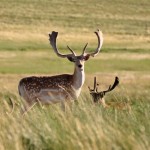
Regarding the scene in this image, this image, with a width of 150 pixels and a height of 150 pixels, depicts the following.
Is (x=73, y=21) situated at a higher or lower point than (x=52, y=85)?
higher

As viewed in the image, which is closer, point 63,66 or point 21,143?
point 21,143

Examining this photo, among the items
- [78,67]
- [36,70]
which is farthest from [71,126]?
[36,70]

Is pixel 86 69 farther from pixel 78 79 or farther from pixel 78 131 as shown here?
pixel 78 131

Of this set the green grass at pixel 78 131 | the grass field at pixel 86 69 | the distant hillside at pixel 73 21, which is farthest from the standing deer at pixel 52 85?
the distant hillside at pixel 73 21

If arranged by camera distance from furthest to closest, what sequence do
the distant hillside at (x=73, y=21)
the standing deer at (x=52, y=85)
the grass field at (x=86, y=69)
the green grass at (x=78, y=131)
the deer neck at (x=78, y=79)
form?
the distant hillside at (x=73, y=21) → the deer neck at (x=78, y=79) → the standing deer at (x=52, y=85) → the grass field at (x=86, y=69) → the green grass at (x=78, y=131)

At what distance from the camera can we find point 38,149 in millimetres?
5723

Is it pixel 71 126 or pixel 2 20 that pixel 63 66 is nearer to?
pixel 71 126

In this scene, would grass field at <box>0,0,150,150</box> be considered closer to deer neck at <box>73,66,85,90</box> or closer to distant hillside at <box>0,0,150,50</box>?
distant hillside at <box>0,0,150,50</box>

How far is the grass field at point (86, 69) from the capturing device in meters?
5.69

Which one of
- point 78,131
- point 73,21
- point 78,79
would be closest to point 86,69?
point 78,79

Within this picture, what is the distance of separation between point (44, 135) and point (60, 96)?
4.05 meters

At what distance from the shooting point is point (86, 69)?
36.4 meters

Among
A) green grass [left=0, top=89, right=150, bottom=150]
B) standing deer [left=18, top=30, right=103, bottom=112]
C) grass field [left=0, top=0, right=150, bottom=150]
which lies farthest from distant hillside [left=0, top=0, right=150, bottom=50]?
green grass [left=0, top=89, right=150, bottom=150]

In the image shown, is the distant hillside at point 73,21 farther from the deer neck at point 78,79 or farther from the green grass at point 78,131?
the green grass at point 78,131
